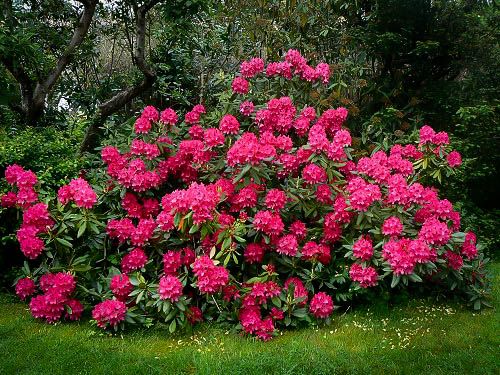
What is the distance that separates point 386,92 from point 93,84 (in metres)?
4.25

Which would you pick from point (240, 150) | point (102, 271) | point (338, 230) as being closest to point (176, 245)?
point (102, 271)

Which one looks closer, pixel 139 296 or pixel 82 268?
pixel 139 296

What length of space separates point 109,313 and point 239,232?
110 centimetres

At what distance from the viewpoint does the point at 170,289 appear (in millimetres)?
3912

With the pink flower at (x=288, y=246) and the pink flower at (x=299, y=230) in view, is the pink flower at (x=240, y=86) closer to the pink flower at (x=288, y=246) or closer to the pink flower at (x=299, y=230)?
the pink flower at (x=299, y=230)

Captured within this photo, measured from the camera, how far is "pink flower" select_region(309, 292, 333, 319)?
411 centimetres

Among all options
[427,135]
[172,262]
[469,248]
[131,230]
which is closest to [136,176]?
[131,230]

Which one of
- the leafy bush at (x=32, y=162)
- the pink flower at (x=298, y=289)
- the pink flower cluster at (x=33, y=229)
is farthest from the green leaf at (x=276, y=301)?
the leafy bush at (x=32, y=162)

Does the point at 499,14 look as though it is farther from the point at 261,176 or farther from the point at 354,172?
the point at 261,176

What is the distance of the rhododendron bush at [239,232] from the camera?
405 cm

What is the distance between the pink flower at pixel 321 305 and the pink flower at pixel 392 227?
67 cm

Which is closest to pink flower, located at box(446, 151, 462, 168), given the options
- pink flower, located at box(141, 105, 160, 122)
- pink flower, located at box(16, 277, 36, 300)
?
pink flower, located at box(141, 105, 160, 122)

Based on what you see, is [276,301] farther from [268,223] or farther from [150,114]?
[150,114]

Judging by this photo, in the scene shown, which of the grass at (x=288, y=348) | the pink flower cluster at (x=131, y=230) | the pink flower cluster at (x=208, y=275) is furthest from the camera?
the pink flower cluster at (x=131, y=230)
